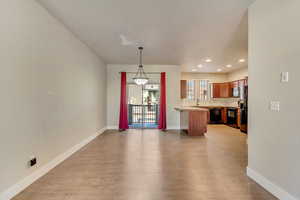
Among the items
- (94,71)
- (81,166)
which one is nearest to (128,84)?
(94,71)

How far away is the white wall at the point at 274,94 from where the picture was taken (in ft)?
5.88

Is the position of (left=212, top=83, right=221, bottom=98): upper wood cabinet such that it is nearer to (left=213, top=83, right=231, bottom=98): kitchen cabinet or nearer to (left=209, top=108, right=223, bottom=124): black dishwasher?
(left=213, top=83, right=231, bottom=98): kitchen cabinet

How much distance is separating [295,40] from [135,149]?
11.8 feet

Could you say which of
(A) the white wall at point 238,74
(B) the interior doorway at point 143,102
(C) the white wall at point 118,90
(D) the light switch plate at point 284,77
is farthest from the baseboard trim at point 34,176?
(A) the white wall at point 238,74

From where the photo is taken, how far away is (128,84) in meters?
7.04

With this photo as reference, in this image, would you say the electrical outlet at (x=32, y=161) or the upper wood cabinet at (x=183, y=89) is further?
the upper wood cabinet at (x=183, y=89)

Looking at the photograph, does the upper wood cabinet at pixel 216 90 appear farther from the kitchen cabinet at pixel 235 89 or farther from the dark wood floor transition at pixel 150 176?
the dark wood floor transition at pixel 150 176

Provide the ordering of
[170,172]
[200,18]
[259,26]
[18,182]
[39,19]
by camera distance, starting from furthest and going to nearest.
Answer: [200,18], [170,172], [39,19], [259,26], [18,182]

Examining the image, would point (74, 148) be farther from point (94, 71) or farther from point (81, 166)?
point (94, 71)

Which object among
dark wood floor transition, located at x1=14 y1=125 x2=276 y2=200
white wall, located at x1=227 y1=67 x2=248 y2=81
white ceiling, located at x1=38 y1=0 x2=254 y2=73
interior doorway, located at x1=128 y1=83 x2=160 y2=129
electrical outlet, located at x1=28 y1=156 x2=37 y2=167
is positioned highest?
white ceiling, located at x1=38 y1=0 x2=254 y2=73

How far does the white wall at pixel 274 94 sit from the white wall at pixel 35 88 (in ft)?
11.1

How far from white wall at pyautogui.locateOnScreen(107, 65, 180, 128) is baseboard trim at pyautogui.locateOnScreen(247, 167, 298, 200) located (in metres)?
4.35

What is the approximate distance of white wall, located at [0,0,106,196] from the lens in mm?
1960

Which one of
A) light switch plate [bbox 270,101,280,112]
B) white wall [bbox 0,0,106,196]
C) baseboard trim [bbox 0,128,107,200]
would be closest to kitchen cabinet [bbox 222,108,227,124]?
light switch plate [bbox 270,101,280,112]
